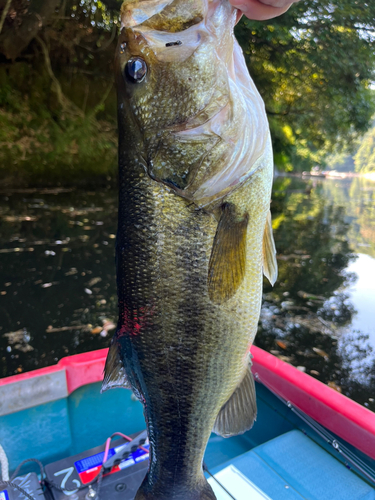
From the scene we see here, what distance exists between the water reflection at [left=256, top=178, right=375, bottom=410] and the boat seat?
1.41 metres

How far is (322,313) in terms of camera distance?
5.54 meters

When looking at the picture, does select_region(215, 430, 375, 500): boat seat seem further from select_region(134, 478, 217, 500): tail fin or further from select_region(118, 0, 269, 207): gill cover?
select_region(118, 0, 269, 207): gill cover

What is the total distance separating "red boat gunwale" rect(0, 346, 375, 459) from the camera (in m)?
2.41

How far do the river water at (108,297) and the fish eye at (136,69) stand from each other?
3416mm

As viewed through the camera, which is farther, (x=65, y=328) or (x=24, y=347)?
(x=65, y=328)

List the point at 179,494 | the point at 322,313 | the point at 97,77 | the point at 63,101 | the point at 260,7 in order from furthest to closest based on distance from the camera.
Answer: the point at 97,77, the point at 63,101, the point at 322,313, the point at 179,494, the point at 260,7

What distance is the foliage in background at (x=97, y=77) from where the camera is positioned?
362 inches

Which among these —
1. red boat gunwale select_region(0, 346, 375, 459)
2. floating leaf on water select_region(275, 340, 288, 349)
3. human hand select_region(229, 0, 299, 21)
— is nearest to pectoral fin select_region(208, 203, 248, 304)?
human hand select_region(229, 0, 299, 21)

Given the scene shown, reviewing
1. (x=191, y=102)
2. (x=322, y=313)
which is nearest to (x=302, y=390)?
(x=191, y=102)

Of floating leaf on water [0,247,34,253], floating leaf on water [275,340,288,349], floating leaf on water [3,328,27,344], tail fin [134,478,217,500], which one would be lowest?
floating leaf on water [0,247,34,253]

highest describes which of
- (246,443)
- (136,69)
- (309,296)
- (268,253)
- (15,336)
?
(136,69)

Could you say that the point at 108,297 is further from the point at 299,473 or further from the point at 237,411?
the point at 237,411

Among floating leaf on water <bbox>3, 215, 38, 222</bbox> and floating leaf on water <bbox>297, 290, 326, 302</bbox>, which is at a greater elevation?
floating leaf on water <bbox>297, 290, 326, 302</bbox>

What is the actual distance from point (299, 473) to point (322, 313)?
3.37m
